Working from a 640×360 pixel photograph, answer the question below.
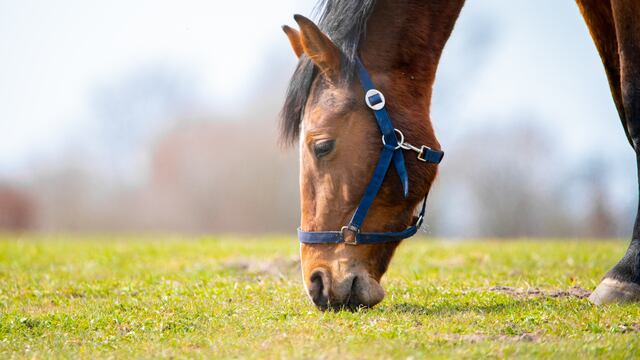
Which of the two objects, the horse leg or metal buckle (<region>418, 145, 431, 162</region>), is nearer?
metal buckle (<region>418, 145, 431, 162</region>)

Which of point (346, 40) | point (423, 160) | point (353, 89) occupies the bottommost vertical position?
point (423, 160)

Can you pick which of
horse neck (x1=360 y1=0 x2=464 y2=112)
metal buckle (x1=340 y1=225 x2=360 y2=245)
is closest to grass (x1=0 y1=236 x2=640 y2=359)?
metal buckle (x1=340 y1=225 x2=360 y2=245)

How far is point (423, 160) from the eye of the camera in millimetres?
5102

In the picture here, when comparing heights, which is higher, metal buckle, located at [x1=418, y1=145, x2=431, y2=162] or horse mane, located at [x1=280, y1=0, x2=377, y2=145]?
horse mane, located at [x1=280, y1=0, x2=377, y2=145]

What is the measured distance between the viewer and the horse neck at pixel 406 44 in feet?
17.5

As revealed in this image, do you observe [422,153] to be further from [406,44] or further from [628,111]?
[628,111]

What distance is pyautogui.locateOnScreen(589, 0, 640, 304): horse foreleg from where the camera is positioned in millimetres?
5227

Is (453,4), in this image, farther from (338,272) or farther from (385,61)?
(338,272)

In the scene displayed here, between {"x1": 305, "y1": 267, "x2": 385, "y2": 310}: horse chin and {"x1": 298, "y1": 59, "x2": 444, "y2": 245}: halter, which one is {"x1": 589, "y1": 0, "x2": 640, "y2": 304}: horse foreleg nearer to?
{"x1": 298, "y1": 59, "x2": 444, "y2": 245}: halter

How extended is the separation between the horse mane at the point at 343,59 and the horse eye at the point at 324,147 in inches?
12.0

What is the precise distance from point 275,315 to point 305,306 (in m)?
0.37

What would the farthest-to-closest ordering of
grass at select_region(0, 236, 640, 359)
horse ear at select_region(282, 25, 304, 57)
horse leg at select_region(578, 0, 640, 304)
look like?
horse ear at select_region(282, 25, 304, 57), horse leg at select_region(578, 0, 640, 304), grass at select_region(0, 236, 640, 359)

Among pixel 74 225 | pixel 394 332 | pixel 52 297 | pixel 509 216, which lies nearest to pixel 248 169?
pixel 74 225

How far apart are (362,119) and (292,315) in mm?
1496
